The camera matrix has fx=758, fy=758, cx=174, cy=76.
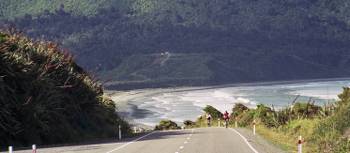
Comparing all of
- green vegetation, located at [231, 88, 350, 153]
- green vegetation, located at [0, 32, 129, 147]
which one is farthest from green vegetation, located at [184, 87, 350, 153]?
green vegetation, located at [0, 32, 129, 147]

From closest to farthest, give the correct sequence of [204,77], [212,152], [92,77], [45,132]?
[212,152]
[45,132]
[92,77]
[204,77]

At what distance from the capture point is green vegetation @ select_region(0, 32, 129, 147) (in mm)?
31141

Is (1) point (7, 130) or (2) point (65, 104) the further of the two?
(2) point (65, 104)

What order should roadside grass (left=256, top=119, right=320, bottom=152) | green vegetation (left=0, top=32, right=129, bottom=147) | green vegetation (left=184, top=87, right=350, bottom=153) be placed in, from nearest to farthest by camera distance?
green vegetation (left=184, top=87, right=350, bottom=153) → roadside grass (left=256, top=119, right=320, bottom=152) → green vegetation (left=0, top=32, right=129, bottom=147)

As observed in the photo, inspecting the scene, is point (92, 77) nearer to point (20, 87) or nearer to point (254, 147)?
point (20, 87)

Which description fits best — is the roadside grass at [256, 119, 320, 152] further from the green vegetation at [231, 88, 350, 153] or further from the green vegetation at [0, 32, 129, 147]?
the green vegetation at [0, 32, 129, 147]

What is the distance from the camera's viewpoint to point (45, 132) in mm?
33000

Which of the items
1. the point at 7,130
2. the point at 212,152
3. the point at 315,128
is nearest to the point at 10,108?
the point at 7,130

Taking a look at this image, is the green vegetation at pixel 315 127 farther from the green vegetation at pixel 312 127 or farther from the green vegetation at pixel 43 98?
the green vegetation at pixel 43 98

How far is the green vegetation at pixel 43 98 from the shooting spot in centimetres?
3114

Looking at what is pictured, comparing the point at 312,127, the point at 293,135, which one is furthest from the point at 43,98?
the point at 312,127

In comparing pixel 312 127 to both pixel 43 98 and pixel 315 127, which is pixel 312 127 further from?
pixel 43 98

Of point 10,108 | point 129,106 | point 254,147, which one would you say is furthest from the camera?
point 129,106

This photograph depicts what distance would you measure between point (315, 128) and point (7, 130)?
12.2 m
